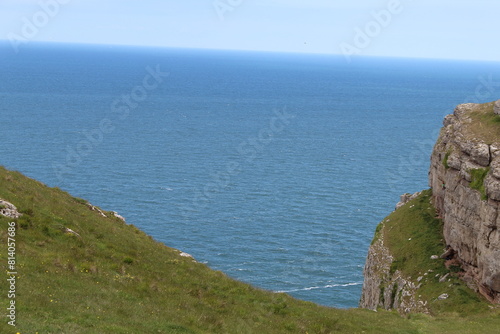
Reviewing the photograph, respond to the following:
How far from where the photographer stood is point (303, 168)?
138m

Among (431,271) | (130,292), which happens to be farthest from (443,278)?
(130,292)

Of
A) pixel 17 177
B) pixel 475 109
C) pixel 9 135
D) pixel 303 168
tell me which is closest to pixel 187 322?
pixel 17 177

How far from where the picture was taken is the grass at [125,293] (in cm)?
2706

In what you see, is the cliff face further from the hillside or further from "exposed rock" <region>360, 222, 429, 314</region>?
"exposed rock" <region>360, 222, 429, 314</region>

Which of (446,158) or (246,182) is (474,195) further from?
(246,182)

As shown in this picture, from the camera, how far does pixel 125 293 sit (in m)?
31.2

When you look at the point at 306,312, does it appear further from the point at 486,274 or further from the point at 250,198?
the point at 250,198

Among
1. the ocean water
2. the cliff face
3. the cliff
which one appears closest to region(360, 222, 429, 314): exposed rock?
the cliff

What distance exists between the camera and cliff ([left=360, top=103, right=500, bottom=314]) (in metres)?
49.2

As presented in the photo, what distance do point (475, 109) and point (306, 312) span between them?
37689 millimetres

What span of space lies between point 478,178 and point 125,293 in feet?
109

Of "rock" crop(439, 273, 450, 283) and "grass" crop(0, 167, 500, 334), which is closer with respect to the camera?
"grass" crop(0, 167, 500, 334)

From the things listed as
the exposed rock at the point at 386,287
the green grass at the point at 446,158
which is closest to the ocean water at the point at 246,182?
the exposed rock at the point at 386,287

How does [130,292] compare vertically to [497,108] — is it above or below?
below
